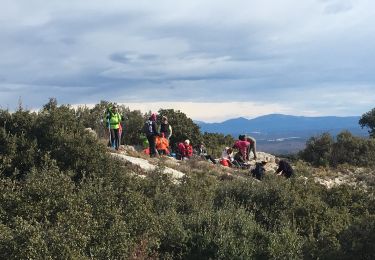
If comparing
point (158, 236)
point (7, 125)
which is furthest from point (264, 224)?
point (7, 125)

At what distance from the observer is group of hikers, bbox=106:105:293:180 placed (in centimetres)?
1895

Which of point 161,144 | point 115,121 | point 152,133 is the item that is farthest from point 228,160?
point 115,121

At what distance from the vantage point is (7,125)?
14977 mm

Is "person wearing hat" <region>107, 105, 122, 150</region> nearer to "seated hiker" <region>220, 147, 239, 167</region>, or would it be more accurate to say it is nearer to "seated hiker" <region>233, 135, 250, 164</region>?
"seated hiker" <region>220, 147, 239, 167</region>

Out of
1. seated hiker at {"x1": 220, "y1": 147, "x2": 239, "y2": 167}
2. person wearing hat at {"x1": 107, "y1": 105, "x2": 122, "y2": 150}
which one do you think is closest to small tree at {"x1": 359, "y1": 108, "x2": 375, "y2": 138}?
seated hiker at {"x1": 220, "y1": 147, "x2": 239, "y2": 167}

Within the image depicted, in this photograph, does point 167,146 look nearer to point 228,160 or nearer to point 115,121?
point 228,160

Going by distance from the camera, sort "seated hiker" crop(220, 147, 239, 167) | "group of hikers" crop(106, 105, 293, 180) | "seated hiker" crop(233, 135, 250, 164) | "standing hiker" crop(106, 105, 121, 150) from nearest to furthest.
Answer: "group of hikers" crop(106, 105, 293, 180), "standing hiker" crop(106, 105, 121, 150), "seated hiker" crop(220, 147, 239, 167), "seated hiker" crop(233, 135, 250, 164)

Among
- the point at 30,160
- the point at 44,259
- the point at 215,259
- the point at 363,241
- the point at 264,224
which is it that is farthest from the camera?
the point at 30,160

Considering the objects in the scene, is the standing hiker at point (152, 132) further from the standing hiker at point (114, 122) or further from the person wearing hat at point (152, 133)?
the standing hiker at point (114, 122)

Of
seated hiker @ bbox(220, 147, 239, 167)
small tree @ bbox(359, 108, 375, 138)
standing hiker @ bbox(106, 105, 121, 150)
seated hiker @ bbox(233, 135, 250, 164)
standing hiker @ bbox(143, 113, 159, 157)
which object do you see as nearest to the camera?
standing hiker @ bbox(106, 105, 121, 150)

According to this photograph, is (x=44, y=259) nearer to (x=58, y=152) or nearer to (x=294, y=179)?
(x=58, y=152)

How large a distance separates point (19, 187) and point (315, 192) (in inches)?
342

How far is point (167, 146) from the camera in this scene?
2294 cm

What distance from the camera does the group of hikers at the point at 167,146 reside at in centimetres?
1895
